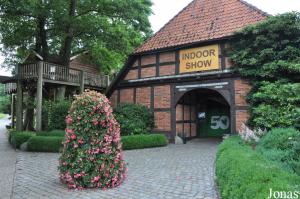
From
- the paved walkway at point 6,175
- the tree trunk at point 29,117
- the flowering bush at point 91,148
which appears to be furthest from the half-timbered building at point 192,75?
the flowering bush at point 91,148

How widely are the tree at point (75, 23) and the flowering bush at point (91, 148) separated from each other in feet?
36.9

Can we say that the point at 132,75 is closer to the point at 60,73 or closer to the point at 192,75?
the point at 192,75

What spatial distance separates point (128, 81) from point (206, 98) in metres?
4.52

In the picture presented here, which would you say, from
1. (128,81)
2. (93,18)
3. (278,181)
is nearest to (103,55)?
(93,18)

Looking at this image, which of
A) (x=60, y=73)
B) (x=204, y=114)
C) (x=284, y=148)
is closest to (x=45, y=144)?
(x=60, y=73)

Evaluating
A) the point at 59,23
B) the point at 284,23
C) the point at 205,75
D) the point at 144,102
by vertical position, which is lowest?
the point at 144,102

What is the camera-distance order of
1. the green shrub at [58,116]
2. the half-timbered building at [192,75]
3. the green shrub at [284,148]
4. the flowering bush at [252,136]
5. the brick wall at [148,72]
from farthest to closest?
the brick wall at [148,72]
the green shrub at [58,116]
the half-timbered building at [192,75]
the flowering bush at [252,136]
the green shrub at [284,148]

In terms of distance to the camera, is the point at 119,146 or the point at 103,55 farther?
the point at 103,55

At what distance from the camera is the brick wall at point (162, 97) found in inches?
559

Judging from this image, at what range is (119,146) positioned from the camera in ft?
19.9

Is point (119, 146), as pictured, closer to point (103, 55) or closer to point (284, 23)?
point (284, 23)

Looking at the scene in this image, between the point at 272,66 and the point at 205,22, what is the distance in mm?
4700

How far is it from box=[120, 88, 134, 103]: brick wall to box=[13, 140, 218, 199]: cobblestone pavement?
685cm

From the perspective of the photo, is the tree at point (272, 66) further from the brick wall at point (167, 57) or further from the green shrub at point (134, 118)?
the green shrub at point (134, 118)
